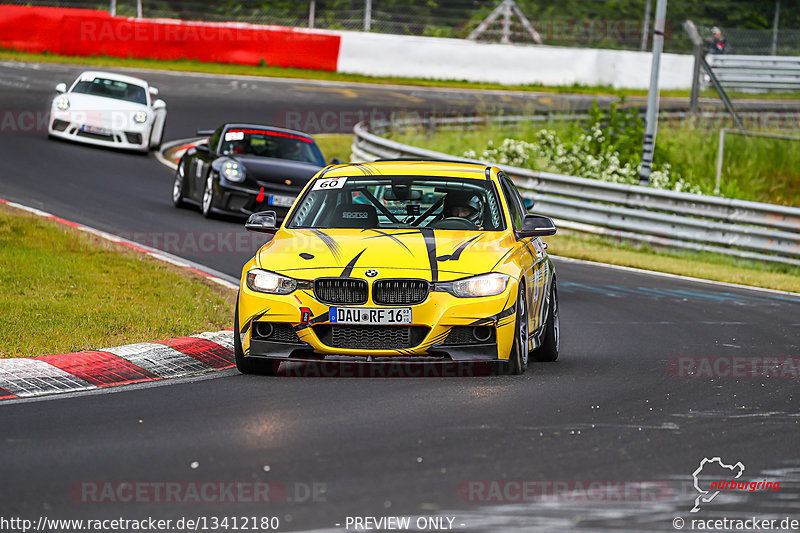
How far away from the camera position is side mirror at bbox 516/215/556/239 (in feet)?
→ 30.8

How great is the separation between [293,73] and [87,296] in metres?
30.3

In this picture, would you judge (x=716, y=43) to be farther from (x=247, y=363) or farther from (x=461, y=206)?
(x=247, y=363)

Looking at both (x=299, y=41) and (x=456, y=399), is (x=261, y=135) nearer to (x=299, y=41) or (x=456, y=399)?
(x=456, y=399)

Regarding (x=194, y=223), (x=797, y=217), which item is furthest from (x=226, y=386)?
(x=797, y=217)

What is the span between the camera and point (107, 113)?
2508 cm

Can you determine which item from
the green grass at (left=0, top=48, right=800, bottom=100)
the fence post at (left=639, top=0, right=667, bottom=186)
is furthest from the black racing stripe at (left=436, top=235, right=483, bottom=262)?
the green grass at (left=0, top=48, right=800, bottom=100)

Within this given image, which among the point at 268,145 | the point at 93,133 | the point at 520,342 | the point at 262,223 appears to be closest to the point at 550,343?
the point at 520,342

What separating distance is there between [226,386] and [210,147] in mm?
11149

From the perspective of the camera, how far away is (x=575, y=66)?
44062 mm

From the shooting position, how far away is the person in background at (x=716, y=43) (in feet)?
Answer: 117

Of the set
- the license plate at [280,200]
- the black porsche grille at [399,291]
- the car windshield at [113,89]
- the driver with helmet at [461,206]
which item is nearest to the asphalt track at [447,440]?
the black porsche grille at [399,291]

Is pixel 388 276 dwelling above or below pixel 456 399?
above

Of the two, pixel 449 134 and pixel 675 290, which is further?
pixel 449 134

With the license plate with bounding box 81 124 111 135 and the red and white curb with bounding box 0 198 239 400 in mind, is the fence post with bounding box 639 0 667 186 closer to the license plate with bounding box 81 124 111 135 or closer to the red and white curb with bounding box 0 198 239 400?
the license plate with bounding box 81 124 111 135
